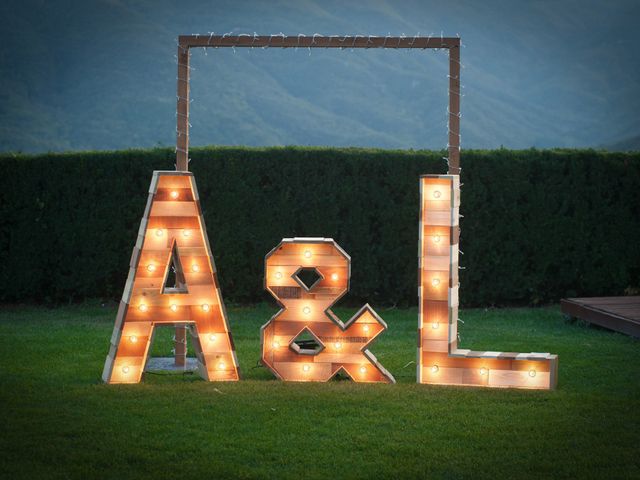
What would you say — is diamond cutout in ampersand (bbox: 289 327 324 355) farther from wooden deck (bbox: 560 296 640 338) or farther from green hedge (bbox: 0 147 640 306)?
wooden deck (bbox: 560 296 640 338)

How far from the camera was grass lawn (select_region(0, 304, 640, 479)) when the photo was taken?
505 centimetres

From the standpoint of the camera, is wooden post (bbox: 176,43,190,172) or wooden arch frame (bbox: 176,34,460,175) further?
wooden post (bbox: 176,43,190,172)

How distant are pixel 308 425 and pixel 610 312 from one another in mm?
5548

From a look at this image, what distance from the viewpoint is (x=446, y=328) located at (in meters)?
7.14

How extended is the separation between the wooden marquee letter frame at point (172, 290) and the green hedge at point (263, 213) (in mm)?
5156

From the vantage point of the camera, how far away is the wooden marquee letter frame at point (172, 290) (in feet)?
23.2

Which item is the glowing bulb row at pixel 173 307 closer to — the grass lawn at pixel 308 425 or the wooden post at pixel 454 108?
the grass lawn at pixel 308 425

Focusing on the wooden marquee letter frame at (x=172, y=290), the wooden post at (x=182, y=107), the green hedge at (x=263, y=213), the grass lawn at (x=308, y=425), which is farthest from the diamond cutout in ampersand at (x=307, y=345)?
the green hedge at (x=263, y=213)

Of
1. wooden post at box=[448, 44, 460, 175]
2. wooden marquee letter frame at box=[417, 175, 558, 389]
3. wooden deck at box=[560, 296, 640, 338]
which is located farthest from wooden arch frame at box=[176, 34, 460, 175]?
wooden deck at box=[560, 296, 640, 338]

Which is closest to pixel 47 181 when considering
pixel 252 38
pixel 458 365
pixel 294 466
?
pixel 252 38

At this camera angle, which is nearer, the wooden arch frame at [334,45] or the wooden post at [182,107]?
the wooden arch frame at [334,45]

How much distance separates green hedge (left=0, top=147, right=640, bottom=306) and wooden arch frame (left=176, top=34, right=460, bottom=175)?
4434mm

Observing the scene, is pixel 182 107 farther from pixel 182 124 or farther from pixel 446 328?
Result: pixel 446 328

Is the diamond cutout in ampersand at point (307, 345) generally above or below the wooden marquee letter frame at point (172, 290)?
below
